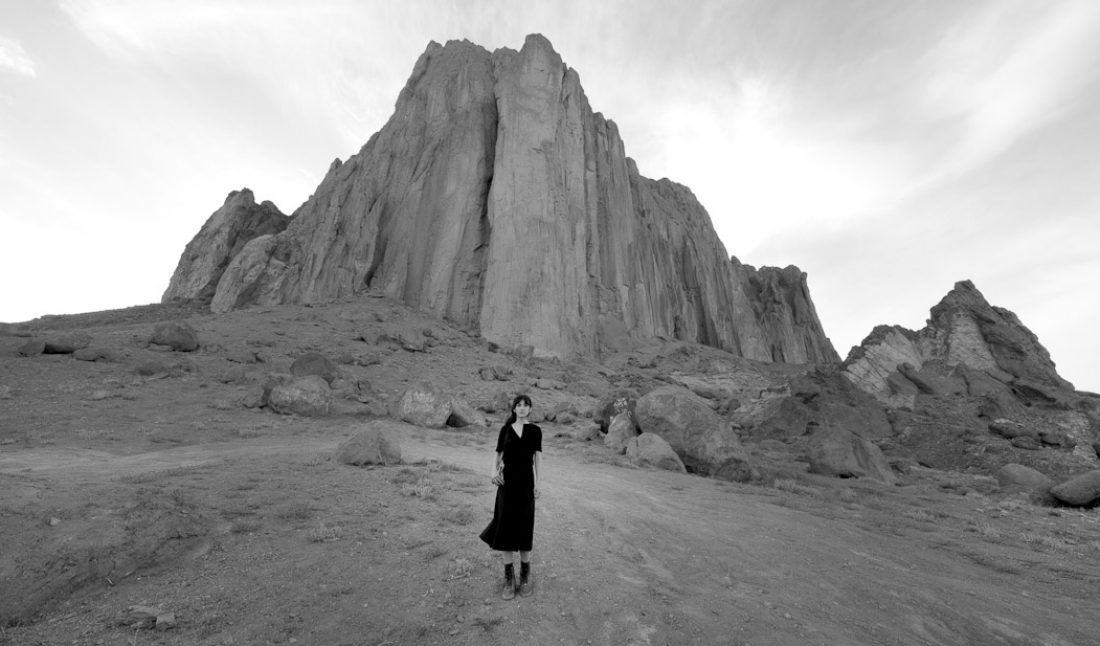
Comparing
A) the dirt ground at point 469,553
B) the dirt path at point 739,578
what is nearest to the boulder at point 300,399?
Result: the dirt ground at point 469,553

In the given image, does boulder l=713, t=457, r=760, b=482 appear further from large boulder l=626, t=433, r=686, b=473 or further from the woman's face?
the woman's face

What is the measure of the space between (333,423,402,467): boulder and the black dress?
23.5 feet

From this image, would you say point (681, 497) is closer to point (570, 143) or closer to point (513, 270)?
point (513, 270)

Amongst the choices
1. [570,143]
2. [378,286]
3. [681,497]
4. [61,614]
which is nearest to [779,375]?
[570,143]

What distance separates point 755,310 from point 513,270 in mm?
60866

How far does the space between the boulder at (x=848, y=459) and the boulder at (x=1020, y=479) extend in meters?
3.06

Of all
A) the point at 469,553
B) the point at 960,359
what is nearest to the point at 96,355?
the point at 469,553

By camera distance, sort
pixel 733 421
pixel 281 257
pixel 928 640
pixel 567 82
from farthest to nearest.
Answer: pixel 567 82
pixel 281 257
pixel 733 421
pixel 928 640

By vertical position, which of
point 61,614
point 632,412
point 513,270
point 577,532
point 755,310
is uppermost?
point 755,310

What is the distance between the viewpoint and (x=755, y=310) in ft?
295

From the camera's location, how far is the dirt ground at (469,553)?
5.30 m

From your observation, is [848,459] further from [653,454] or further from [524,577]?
[524,577]

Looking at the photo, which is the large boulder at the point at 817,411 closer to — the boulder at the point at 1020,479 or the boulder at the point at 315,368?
the boulder at the point at 1020,479

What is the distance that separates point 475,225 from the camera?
47125 mm
